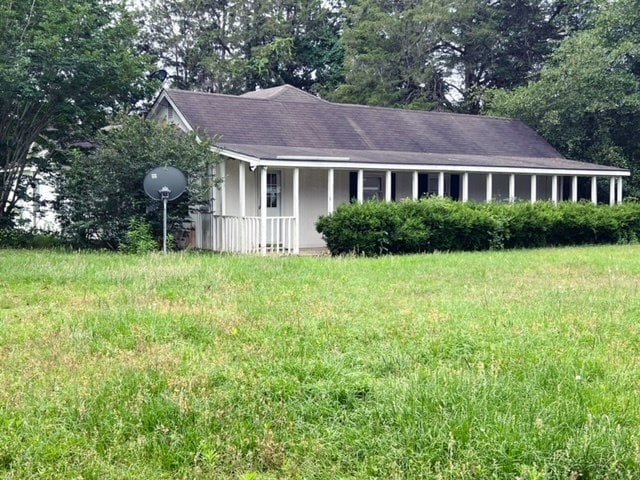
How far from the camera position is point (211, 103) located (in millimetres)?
17656

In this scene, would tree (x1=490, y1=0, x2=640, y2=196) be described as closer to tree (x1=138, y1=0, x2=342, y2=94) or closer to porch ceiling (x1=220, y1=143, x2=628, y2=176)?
porch ceiling (x1=220, y1=143, x2=628, y2=176)

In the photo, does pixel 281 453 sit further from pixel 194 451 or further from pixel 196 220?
pixel 196 220

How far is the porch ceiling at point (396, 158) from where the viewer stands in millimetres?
14766

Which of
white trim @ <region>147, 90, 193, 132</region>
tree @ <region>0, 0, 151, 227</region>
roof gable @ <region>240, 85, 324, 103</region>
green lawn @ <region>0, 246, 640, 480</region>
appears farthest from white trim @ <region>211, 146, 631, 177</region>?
roof gable @ <region>240, 85, 324, 103</region>

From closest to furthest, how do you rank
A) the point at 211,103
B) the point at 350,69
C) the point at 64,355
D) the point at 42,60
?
the point at 64,355
the point at 42,60
the point at 211,103
the point at 350,69

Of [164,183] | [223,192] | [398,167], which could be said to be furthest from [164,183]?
[398,167]

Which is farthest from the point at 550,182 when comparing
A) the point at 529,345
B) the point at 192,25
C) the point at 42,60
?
the point at 192,25

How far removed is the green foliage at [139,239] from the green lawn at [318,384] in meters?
5.23

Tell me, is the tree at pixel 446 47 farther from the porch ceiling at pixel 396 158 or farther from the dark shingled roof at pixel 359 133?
the porch ceiling at pixel 396 158

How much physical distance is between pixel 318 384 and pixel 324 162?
11.2 meters

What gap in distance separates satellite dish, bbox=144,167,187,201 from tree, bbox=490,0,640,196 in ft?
51.6

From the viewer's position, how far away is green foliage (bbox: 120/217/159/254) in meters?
13.1

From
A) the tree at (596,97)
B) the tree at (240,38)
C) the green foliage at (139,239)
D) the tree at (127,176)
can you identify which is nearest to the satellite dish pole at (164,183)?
the green foliage at (139,239)

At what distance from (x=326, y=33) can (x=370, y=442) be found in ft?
117
